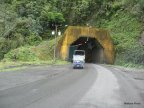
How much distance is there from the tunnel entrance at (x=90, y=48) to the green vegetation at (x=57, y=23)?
3.99 meters

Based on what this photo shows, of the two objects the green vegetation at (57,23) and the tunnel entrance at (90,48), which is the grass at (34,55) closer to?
the green vegetation at (57,23)

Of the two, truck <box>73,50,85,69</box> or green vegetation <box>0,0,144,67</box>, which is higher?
green vegetation <box>0,0,144,67</box>

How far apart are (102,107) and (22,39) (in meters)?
60.1

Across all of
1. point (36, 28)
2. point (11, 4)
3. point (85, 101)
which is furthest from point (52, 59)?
point (85, 101)

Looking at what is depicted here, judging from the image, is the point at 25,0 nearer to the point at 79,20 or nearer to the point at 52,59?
the point at 79,20

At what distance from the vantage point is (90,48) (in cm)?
8444

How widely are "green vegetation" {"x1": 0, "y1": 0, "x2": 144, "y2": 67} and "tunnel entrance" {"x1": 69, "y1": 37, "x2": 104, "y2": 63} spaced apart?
13.1ft

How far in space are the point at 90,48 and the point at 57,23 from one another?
1023cm

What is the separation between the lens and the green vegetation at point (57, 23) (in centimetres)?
6197

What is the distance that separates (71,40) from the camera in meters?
67.4

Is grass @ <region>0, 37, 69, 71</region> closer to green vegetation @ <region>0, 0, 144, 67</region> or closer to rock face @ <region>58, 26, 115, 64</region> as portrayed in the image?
green vegetation @ <region>0, 0, 144, 67</region>

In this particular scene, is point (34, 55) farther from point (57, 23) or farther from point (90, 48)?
point (90, 48)

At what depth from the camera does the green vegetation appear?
61969 mm

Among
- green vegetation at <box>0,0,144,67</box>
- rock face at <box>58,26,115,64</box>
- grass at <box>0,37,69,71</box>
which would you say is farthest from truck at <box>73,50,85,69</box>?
rock face at <box>58,26,115,64</box>
